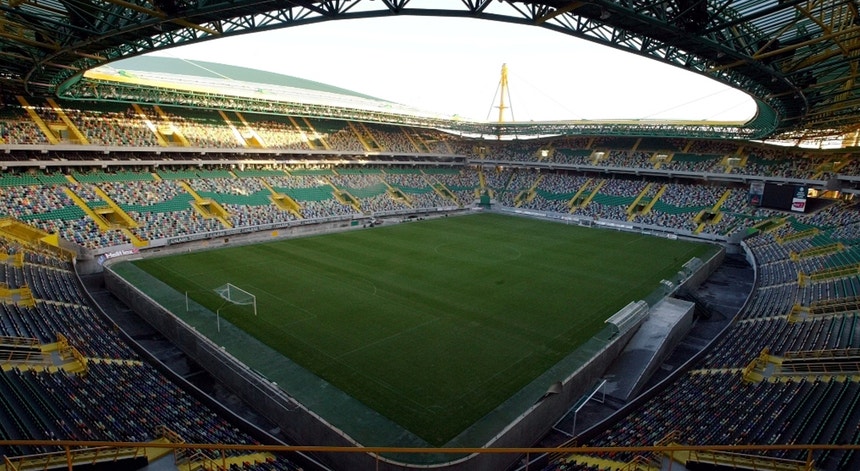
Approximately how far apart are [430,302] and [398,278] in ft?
14.4

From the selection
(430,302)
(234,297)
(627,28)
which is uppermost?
(627,28)

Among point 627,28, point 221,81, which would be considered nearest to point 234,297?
point 627,28

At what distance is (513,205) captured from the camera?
185 feet

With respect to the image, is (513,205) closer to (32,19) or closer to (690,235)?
(690,235)

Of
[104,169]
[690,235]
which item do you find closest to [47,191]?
[104,169]

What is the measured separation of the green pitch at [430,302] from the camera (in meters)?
15.8

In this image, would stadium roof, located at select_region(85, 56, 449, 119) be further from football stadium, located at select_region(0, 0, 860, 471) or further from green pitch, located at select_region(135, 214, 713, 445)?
green pitch, located at select_region(135, 214, 713, 445)

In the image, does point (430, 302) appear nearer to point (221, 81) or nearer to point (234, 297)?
point (234, 297)

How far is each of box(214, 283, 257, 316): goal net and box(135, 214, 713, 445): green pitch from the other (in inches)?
18.3

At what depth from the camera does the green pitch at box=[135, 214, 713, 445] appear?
51.7 ft

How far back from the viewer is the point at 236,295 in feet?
75.5

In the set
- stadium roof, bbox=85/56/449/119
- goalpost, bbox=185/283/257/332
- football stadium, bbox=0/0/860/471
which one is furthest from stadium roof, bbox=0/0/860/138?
stadium roof, bbox=85/56/449/119

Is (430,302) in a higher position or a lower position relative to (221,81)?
lower

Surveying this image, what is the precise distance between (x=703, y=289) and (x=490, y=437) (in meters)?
21.6
